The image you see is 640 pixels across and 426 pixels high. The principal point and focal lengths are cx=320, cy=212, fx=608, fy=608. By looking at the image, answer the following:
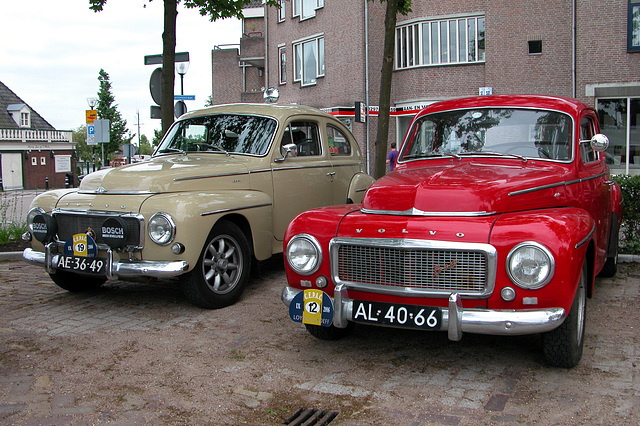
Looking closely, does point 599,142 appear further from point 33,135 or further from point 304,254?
point 33,135

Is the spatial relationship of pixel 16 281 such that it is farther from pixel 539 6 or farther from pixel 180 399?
pixel 539 6

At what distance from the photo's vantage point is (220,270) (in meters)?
5.89

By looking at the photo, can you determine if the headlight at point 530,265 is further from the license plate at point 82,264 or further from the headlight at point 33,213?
the headlight at point 33,213

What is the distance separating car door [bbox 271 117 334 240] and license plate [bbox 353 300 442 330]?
9.04 feet

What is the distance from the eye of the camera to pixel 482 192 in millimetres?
4051

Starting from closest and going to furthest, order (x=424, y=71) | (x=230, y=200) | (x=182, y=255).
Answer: (x=182, y=255) → (x=230, y=200) → (x=424, y=71)

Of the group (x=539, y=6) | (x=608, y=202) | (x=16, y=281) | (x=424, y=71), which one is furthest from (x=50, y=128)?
(x=608, y=202)

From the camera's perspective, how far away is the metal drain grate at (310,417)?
341cm

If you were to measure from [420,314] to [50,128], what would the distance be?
5675cm

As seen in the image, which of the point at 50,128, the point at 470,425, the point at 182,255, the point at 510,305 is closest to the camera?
the point at 470,425

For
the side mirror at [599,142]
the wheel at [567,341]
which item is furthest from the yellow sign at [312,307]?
the side mirror at [599,142]

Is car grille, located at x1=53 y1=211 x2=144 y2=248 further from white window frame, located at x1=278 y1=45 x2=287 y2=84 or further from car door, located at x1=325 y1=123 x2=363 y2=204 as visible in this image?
white window frame, located at x1=278 y1=45 x2=287 y2=84

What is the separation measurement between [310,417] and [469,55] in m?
22.9

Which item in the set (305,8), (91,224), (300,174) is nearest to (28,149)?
(305,8)
